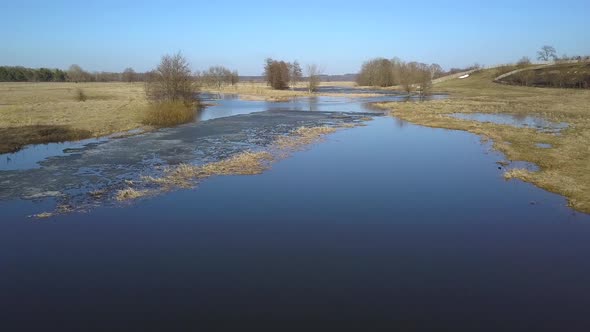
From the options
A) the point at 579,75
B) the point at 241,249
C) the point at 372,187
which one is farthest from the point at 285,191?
the point at 579,75

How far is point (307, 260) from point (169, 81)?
1388 inches

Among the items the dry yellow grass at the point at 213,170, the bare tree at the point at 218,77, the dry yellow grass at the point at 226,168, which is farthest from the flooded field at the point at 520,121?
the bare tree at the point at 218,77

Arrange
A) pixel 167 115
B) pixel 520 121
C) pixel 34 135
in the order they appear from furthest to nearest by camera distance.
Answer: pixel 167 115 → pixel 520 121 → pixel 34 135

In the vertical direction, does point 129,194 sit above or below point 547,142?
below

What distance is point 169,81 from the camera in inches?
1604

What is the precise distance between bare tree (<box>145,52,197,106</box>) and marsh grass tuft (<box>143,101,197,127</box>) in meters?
4.50

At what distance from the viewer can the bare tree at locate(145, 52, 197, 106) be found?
1604 inches

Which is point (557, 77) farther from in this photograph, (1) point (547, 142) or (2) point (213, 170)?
(2) point (213, 170)

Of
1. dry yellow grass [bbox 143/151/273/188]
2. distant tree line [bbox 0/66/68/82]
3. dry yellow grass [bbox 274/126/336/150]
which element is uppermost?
distant tree line [bbox 0/66/68/82]

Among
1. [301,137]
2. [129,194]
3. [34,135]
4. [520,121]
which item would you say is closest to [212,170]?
[129,194]

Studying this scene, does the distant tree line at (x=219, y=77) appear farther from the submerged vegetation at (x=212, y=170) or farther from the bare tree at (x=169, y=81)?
the submerged vegetation at (x=212, y=170)

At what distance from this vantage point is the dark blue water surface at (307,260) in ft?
23.6

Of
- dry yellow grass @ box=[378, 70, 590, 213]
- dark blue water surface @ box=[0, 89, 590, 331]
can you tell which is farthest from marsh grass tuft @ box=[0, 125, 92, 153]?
dry yellow grass @ box=[378, 70, 590, 213]

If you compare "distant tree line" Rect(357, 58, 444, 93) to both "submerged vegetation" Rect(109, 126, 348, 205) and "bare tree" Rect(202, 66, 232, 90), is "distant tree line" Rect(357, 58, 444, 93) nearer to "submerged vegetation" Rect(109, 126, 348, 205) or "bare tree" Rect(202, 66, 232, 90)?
"bare tree" Rect(202, 66, 232, 90)
